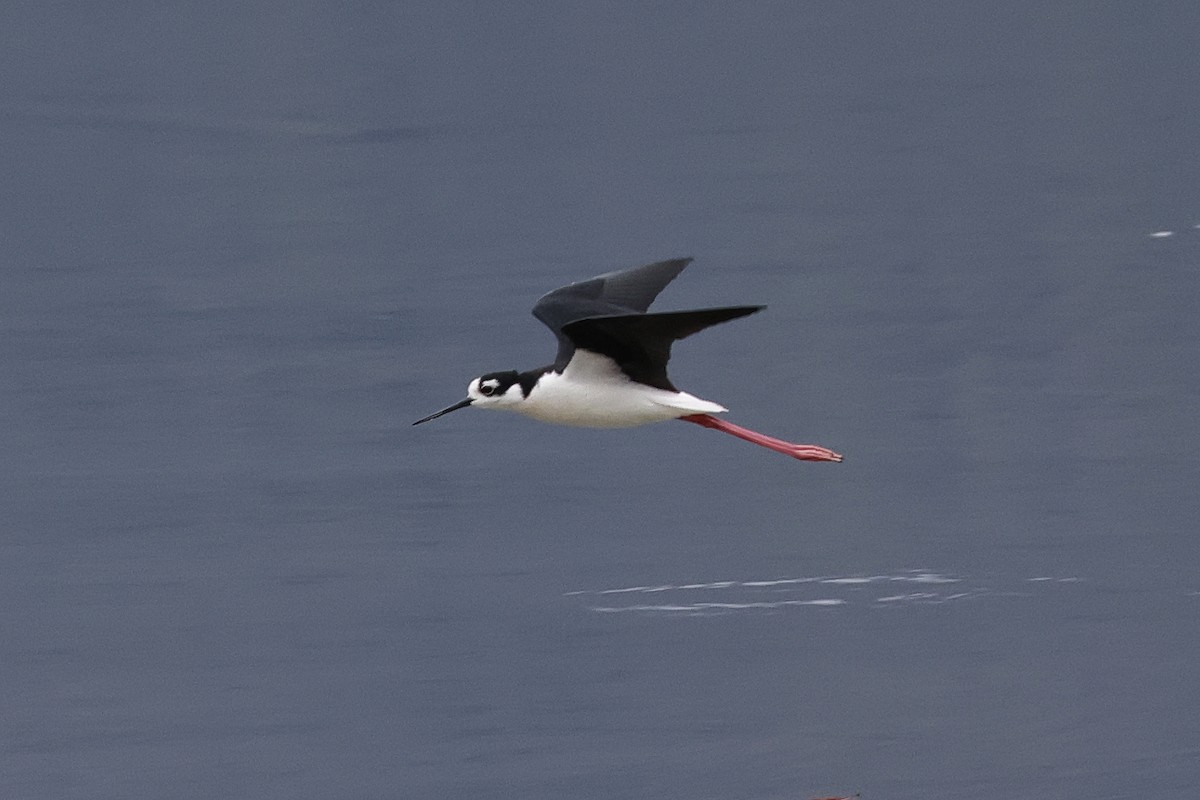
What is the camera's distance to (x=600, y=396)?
259 inches

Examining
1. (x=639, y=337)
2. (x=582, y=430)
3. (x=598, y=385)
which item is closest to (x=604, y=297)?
(x=598, y=385)

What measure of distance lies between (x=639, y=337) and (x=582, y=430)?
2364 mm

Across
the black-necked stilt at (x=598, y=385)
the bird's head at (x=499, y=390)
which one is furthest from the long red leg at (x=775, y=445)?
the bird's head at (x=499, y=390)

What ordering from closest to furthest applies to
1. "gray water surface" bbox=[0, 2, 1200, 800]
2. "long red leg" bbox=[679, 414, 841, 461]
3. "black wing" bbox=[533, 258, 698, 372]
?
"gray water surface" bbox=[0, 2, 1200, 800] → "black wing" bbox=[533, 258, 698, 372] → "long red leg" bbox=[679, 414, 841, 461]

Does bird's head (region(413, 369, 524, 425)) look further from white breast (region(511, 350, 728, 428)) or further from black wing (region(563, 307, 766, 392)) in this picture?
black wing (region(563, 307, 766, 392))

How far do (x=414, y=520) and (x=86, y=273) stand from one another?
3.14 metres

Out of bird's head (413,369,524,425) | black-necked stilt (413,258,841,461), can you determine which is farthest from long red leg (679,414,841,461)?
bird's head (413,369,524,425)

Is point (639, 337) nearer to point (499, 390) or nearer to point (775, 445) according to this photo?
point (499, 390)

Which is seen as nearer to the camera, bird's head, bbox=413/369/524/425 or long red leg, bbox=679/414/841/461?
bird's head, bbox=413/369/524/425

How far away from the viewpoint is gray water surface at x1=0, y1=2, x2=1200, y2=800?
6.41 m

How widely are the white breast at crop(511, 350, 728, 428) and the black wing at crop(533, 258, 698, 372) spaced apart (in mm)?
134

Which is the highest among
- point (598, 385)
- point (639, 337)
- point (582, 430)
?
point (639, 337)

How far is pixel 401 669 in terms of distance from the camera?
6742 mm

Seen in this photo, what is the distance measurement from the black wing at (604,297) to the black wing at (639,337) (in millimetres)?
195
